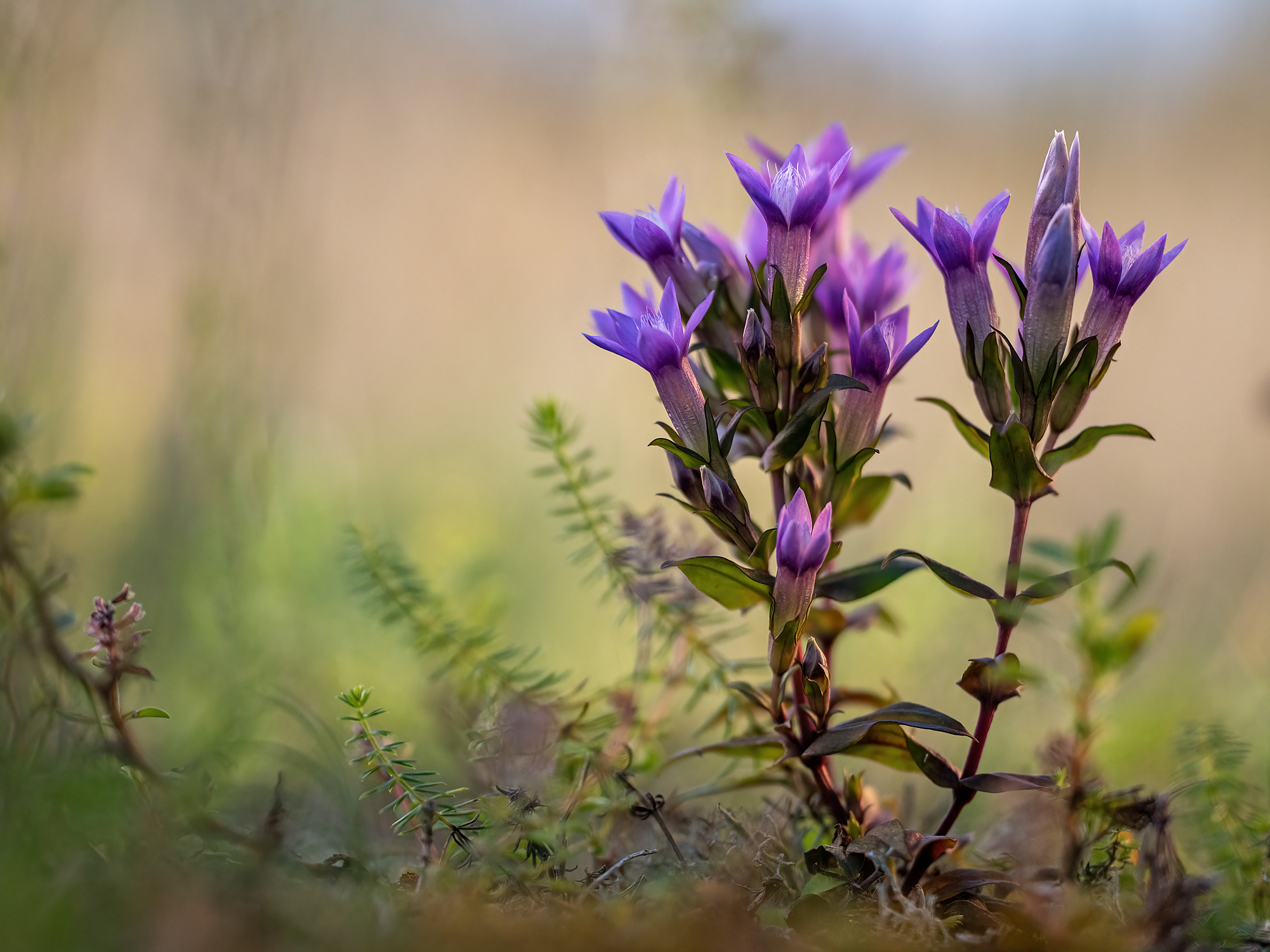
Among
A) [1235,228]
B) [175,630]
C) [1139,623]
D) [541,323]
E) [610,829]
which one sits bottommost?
[610,829]

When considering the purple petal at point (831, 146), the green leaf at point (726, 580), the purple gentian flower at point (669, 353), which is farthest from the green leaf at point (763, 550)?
the purple petal at point (831, 146)

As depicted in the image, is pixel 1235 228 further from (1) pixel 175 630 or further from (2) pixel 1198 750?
(1) pixel 175 630

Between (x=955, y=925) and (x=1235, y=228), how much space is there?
4.64 metres

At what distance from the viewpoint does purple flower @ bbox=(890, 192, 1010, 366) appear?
1058 mm

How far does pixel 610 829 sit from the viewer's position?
1300 mm

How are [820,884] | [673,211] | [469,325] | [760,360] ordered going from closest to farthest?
1. [820,884]
2. [760,360]
3. [673,211]
4. [469,325]

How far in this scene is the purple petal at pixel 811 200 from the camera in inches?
40.9

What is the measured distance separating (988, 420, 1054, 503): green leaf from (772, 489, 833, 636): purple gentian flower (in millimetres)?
202

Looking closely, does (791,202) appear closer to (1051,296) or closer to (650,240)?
(650,240)

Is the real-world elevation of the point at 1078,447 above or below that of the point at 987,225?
below

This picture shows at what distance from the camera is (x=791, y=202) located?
3.46 feet

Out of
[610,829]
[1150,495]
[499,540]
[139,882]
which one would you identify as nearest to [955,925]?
[610,829]

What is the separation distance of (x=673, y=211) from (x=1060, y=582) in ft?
2.11

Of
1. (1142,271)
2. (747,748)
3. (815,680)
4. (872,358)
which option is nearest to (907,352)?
(872,358)
